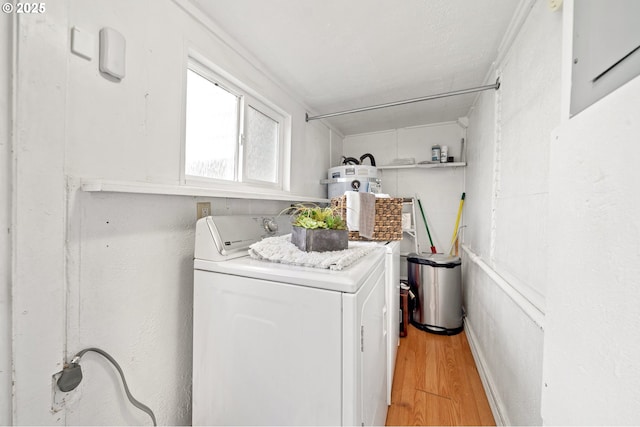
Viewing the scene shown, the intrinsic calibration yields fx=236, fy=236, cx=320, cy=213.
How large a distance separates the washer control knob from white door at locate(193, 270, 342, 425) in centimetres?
49

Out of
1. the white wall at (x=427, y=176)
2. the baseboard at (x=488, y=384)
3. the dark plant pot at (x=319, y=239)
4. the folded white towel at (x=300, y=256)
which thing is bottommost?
the baseboard at (x=488, y=384)

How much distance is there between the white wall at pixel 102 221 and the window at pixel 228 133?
21 centimetres

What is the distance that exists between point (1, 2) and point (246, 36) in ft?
3.47

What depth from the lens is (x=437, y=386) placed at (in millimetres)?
1739

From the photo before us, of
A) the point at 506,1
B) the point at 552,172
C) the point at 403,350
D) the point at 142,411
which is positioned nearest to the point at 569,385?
the point at 552,172

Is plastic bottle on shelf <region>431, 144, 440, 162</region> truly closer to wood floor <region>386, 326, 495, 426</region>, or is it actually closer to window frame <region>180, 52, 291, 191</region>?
window frame <region>180, 52, 291, 191</region>

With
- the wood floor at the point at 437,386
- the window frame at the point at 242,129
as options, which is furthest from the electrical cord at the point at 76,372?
the wood floor at the point at 437,386

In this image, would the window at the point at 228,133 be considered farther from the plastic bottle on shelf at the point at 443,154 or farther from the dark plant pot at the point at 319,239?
the plastic bottle on shelf at the point at 443,154

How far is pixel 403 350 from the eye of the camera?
7.14ft

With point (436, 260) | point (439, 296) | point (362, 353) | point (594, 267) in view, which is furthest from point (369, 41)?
point (439, 296)

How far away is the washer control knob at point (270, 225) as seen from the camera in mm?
1488

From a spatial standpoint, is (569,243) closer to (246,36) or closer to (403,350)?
(246,36)

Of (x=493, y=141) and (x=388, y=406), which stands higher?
(x=493, y=141)

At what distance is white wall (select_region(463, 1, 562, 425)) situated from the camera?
3.39ft
